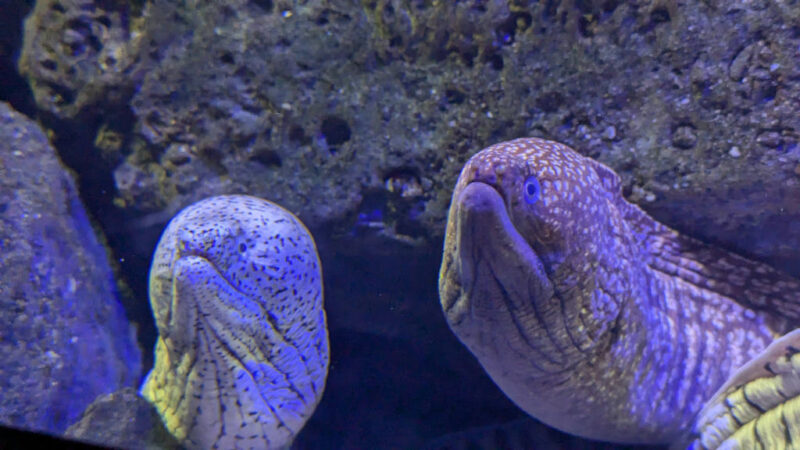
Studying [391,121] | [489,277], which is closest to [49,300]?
[391,121]

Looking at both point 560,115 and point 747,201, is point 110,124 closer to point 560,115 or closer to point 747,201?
point 560,115

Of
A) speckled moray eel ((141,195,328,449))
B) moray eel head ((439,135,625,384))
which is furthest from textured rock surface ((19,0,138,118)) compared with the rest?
moray eel head ((439,135,625,384))

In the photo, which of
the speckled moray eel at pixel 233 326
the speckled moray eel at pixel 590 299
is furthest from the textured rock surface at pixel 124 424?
the speckled moray eel at pixel 590 299

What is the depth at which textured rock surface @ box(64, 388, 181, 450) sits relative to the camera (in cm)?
163

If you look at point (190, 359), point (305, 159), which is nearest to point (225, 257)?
point (190, 359)

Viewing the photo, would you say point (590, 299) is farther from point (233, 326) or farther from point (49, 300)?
point (49, 300)

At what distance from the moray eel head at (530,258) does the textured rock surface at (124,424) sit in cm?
121

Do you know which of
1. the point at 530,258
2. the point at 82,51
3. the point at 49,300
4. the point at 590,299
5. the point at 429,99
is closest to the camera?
the point at 530,258

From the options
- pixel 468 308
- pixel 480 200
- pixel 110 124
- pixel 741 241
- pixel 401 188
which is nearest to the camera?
pixel 480 200

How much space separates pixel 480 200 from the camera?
1423 mm

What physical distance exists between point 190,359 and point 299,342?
1.36 feet

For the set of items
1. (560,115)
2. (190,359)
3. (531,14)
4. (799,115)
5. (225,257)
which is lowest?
(190,359)

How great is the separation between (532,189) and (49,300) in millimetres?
2099

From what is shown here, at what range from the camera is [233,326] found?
171cm
